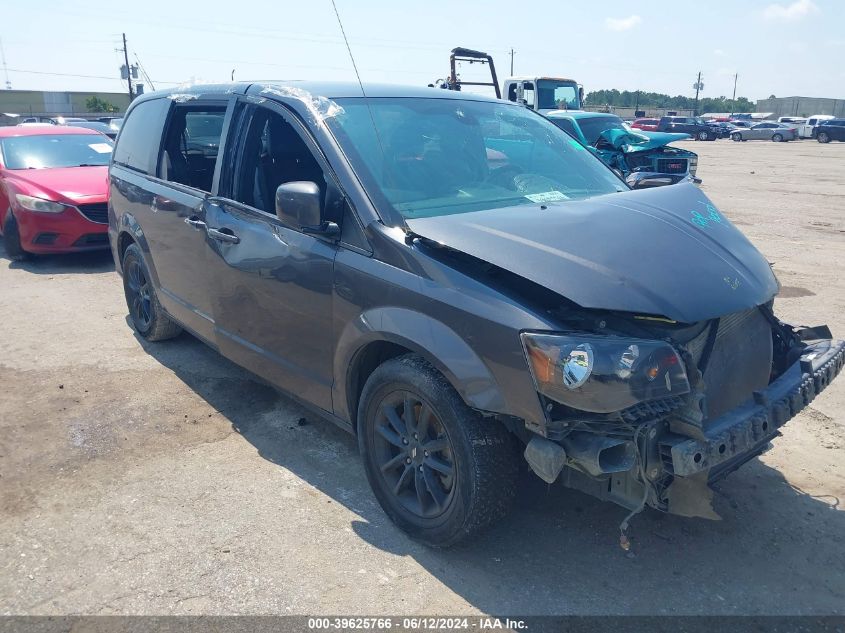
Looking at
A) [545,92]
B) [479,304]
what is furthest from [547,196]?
[545,92]

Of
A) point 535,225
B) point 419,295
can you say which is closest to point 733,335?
point 535,225

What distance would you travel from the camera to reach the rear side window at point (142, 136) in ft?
17.6

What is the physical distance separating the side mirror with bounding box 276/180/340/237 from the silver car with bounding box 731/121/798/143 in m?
52.2

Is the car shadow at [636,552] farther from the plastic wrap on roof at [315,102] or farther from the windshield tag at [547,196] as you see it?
the plastic wrap on roof at [315,102]

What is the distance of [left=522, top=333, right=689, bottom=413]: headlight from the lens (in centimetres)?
254

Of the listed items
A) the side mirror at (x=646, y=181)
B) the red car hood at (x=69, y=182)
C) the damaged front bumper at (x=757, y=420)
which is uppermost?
the side mirror at (x=646, y=181)

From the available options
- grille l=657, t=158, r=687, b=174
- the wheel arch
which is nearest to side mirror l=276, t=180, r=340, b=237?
the wheel arch

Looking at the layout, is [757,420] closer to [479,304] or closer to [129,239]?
[479,304]

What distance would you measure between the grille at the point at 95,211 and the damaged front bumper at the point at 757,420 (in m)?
7.85

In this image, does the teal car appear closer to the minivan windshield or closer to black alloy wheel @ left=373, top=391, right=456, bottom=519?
the minivan windshield

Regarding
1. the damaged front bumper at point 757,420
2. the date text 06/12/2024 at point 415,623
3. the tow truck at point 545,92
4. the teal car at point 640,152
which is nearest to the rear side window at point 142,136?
the date text 06/12/2024 at point 415,623

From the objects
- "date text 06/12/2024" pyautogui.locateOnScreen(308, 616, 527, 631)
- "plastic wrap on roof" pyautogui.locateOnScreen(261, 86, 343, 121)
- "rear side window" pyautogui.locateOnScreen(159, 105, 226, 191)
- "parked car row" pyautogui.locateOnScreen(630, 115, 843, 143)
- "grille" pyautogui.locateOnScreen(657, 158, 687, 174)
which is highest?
"parked car row" pyautogui.locateOnScreen(630, 115, 843, 143)

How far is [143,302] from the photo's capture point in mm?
5934

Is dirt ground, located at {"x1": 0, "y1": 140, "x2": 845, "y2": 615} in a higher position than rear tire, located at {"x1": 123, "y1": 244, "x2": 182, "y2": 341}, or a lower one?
lower
